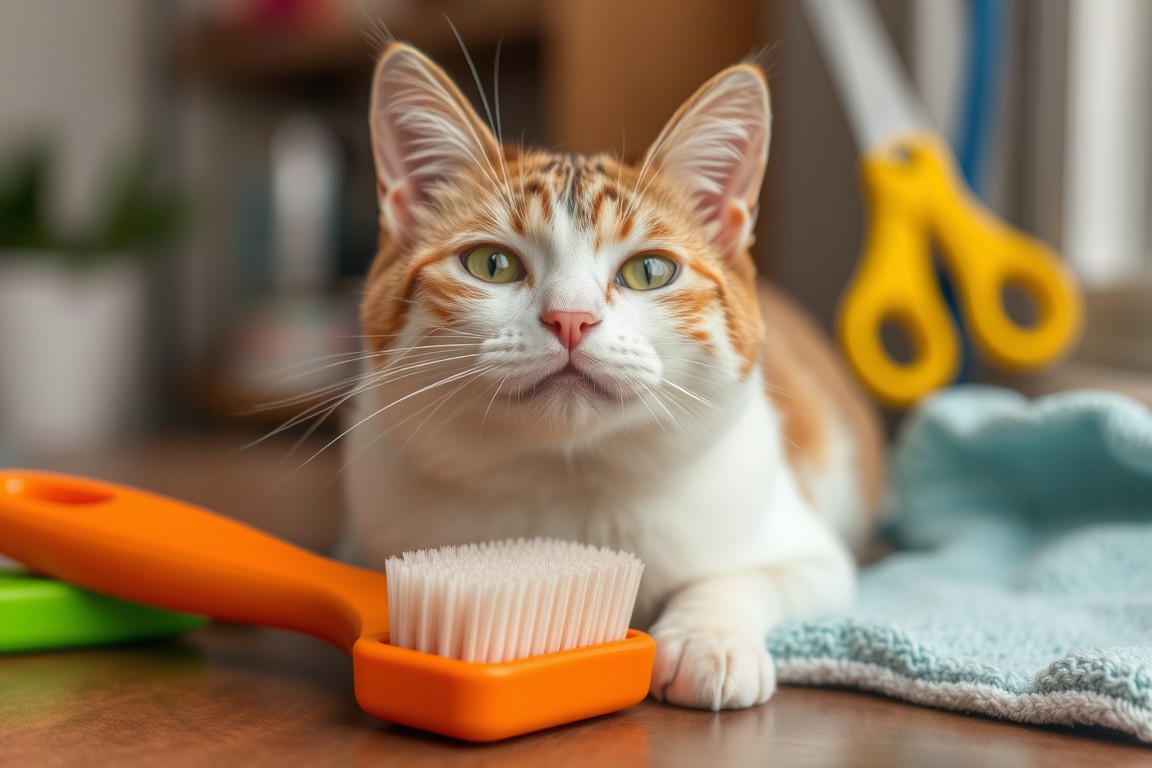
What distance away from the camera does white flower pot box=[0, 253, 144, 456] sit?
3090mm

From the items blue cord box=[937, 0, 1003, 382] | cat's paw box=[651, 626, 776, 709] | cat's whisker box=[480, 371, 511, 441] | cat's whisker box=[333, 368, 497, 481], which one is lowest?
cat's paw box=[651, 626, 776, 709]

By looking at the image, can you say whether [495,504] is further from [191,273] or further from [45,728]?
[191,273]

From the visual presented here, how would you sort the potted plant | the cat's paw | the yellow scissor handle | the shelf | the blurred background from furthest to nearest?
1. the potted plant
2. the shelf
3. the blurred background
4. the yellow scissor handle
5. the cat's paw

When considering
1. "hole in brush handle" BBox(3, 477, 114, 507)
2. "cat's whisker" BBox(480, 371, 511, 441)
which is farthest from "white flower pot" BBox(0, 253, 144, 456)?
"cat's whisker" BBox(480, 371, 511, 441)

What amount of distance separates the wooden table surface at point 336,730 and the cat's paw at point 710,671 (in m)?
0.01

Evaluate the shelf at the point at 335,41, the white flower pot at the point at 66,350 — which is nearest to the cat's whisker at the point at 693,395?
the shelf at the point at 335,41

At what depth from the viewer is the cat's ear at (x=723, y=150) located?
2.94ft

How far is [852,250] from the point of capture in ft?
7.65

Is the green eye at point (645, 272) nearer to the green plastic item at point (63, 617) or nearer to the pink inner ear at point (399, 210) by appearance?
the pink inner ear at point (399, 210)

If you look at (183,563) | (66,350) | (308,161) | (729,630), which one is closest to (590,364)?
(729,630)

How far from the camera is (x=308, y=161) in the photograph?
340cm

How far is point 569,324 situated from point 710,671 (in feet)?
0.88

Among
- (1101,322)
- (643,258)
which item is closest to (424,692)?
(643,258)

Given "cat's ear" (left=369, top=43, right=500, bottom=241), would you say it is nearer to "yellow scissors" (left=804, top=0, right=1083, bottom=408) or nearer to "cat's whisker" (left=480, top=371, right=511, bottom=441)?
"cat's whisker" (left=480, top=371, right=511, bottom=441)
